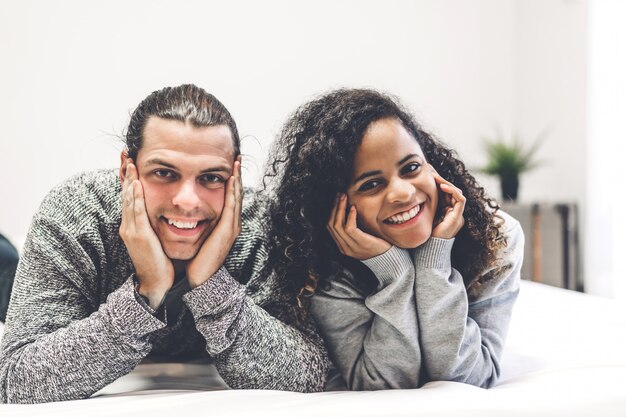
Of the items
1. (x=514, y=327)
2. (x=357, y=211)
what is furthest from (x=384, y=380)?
(x=514, y=327)

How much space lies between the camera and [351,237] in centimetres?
103

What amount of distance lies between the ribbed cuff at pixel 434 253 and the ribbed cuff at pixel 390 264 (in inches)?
1.1

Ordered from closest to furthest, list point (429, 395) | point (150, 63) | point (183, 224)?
point (429, 395) < point (183, 224) < point (150, 63)

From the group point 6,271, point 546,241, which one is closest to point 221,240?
point 6,271

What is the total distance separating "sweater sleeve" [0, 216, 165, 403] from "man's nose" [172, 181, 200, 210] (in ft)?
0.43

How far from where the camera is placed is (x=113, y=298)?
93 centimetres

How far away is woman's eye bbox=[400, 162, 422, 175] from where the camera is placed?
3.38ft

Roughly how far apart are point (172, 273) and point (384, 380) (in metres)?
0.37

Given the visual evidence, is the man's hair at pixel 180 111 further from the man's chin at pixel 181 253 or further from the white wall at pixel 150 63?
the white wall at pixel 150 63

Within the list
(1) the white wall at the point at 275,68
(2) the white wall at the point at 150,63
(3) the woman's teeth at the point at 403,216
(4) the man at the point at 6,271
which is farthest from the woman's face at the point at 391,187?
(2) the white wall at the point at 150,63

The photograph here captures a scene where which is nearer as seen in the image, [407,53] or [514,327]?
[514,327]

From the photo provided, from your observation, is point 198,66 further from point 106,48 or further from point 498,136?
point 498,136

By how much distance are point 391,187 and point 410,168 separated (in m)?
0.06

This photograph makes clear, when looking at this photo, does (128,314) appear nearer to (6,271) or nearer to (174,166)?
(174,166)
